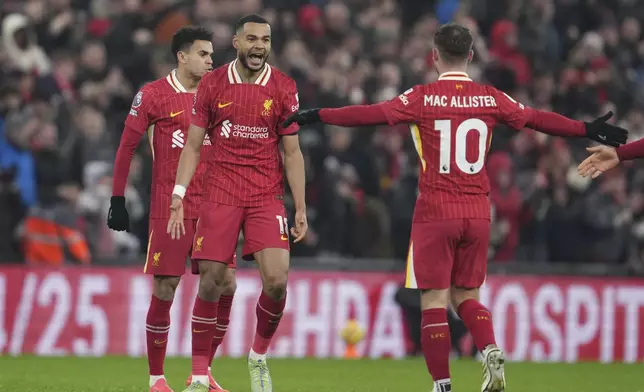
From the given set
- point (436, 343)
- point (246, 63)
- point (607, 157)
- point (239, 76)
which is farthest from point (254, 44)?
point (607, 157)

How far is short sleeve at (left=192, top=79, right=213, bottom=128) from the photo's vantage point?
9.84 meters

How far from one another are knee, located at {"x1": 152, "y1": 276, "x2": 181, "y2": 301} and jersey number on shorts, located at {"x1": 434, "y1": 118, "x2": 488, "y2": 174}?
2415 mm

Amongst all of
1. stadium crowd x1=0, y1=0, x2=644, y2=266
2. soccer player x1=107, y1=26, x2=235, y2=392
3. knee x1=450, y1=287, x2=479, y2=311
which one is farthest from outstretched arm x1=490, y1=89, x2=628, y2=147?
stadium crowd x1=0, y1=0, x2=644, y2=266

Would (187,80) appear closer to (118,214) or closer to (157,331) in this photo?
(118,214)

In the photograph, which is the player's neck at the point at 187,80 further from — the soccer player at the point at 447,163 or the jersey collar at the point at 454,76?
the jersey collar at the point at 454,76

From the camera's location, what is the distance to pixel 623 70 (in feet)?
67.4

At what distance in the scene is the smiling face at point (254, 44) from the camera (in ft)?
32.2

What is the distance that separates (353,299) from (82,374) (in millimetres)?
4261

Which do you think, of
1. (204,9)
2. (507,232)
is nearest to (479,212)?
(507,232)

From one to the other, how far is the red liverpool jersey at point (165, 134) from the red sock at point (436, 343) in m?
2.20

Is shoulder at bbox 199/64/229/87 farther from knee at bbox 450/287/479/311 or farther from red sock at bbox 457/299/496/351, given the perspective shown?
red sock at bbox 457/299/496/351

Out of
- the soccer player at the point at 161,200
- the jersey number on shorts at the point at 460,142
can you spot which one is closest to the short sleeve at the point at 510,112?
the jersey number on shorts at the point at 460,142

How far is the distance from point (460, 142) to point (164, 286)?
2.66 metres

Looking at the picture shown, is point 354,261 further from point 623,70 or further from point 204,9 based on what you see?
point 623,70
